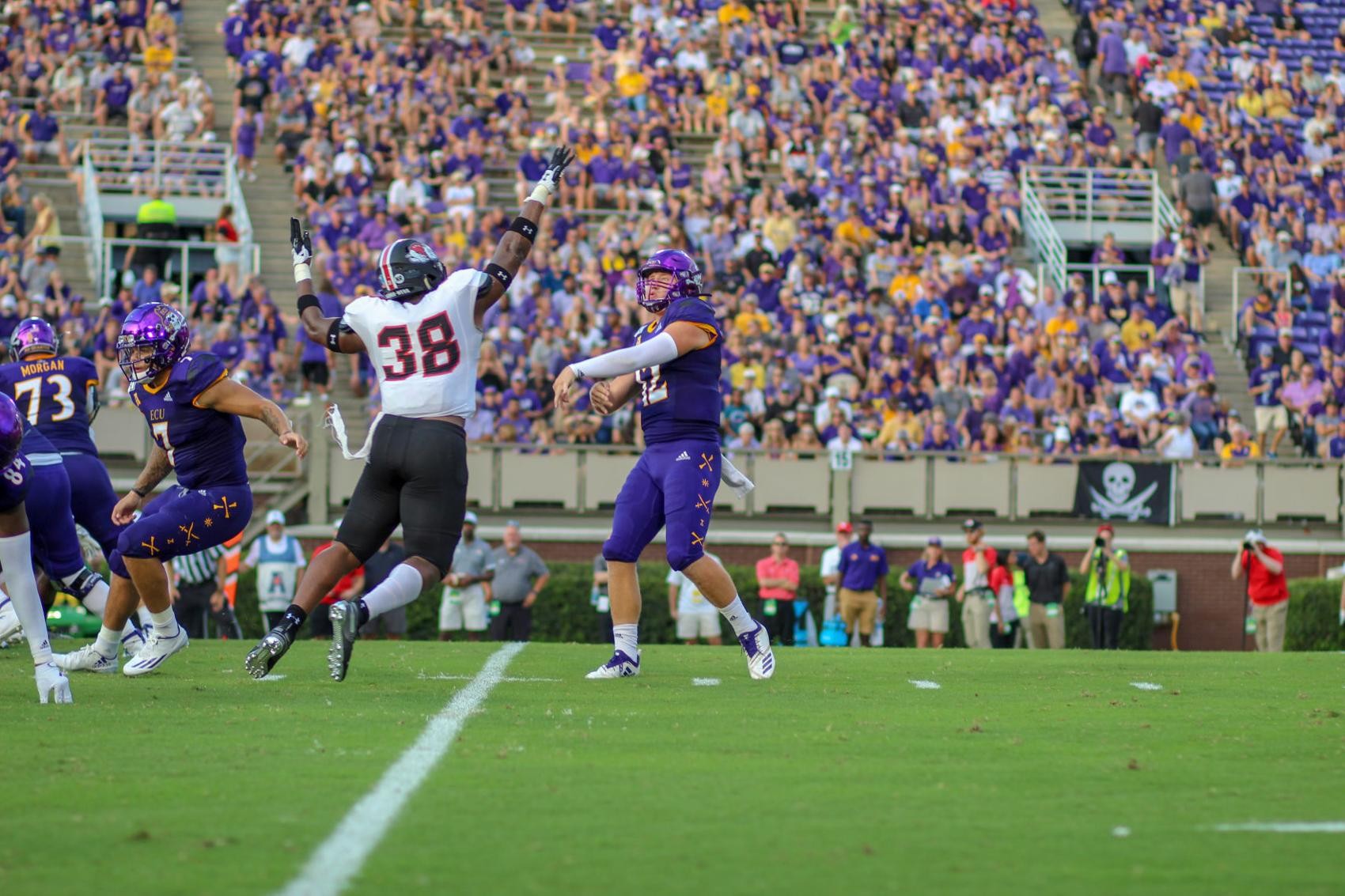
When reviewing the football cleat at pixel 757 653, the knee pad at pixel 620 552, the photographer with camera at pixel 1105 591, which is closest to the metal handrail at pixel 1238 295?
the photographer with camera at pixel 1105 591

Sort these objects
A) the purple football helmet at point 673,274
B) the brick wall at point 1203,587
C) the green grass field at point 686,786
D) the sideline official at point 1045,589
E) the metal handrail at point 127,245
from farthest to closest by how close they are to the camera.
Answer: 1. the metal handrail at point 127,245
2. the brick wall at point 1203,587
3. the sideline official at point 1045,589
4. the purple football helmet at point 673,274
5. the green grass field at point 686,786

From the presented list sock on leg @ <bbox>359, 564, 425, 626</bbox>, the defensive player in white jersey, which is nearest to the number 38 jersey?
the defensive player in white jersey

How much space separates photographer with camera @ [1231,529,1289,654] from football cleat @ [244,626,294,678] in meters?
13.3

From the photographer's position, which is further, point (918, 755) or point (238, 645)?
point (238, 645)

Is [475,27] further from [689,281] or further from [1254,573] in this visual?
[689,281]

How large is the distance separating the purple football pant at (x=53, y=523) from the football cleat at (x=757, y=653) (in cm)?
360

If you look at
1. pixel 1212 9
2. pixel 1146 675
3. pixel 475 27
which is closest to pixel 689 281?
pixel 1146 675

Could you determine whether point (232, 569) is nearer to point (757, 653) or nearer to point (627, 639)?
point (627, 639)

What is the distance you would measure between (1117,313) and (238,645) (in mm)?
16349

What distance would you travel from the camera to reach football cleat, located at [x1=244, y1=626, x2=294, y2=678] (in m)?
8.20

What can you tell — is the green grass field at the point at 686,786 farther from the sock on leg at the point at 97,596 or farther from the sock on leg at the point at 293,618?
the sock on leg at the point at 97,596

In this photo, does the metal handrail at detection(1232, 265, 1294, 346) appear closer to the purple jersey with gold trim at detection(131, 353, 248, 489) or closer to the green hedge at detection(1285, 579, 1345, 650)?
the green hedge at detection(1285, 579, 1345, 650)

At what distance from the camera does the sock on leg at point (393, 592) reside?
804cm

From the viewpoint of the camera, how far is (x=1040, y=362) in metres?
23.6
